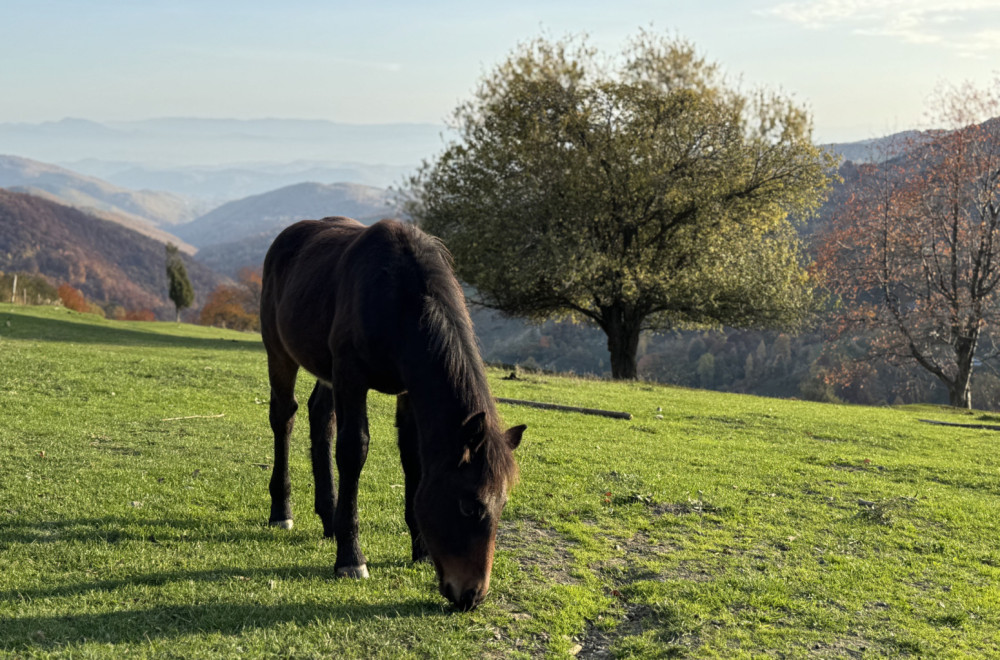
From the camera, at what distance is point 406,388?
530 cm

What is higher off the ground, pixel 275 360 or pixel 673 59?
pixel 673 59

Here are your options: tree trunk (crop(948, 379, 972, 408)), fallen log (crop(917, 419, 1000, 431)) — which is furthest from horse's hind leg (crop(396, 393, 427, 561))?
tree trunk (crop(948, 379, 972, 408))

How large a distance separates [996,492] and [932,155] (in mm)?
28737

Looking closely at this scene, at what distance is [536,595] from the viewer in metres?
5.57

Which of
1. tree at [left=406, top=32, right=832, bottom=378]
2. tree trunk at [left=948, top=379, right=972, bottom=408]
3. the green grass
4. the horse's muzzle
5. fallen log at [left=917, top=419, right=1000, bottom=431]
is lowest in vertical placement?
tree trunk at [left=948, top=379, right=972, bottom=408]

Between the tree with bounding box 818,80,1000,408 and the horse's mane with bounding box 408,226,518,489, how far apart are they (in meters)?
31.1

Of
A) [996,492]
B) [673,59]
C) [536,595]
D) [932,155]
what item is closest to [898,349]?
[932,155]

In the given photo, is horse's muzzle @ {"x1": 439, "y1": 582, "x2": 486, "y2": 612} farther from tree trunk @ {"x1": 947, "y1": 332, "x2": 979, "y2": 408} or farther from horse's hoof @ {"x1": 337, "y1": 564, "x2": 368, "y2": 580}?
tree trunk @ {"x1": 947, "y1": 332, "x2": 979, "y2": 408}

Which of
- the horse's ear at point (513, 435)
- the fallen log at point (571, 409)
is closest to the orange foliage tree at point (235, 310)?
the fallen log at point (571, 409)

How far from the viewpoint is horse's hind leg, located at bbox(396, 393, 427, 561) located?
595 cm

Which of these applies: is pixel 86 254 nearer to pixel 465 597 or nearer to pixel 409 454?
pixel 409 454

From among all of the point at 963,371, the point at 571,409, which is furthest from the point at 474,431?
the point at 963,371

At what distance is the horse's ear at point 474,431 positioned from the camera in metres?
4.63

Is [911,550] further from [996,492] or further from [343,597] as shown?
[343,597]
